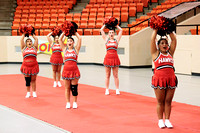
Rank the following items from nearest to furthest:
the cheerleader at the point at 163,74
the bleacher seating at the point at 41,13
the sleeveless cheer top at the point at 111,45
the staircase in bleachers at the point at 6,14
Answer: the cheerleader at the point at 163,74
the sleeveless cheer top at the point at 111,45
the bleacher seating at the point at 41,13
the staircase in bleachers at the point at 6,14

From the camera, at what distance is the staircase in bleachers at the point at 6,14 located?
19997mm

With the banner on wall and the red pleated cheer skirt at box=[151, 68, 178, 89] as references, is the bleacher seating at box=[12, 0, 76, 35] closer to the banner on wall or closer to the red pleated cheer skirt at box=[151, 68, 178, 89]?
the banner on wall

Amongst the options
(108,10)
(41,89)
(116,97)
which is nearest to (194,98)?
(116,97)

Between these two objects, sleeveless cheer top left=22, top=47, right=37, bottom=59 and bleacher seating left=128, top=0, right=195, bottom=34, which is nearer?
sleeveless cheer top left=22, top=47, right=37, bottom=59

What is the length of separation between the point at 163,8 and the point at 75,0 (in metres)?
6.60

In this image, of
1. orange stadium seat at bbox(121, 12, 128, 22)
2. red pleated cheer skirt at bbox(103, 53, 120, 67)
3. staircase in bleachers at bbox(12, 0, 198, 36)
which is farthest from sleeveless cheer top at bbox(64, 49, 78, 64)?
orange stadium seat at bbox(121, 12, 128, 22)

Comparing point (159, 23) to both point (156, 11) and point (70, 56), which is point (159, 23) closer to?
point (70, 56)

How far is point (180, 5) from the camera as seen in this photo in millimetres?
16484

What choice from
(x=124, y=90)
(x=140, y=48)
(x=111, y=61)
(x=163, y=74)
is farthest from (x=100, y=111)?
(x=140, y=48)

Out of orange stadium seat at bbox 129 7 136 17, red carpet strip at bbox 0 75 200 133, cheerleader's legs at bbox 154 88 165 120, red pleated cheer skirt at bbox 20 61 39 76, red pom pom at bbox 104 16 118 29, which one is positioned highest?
orange stadium seat at bbox 129 7 136 17

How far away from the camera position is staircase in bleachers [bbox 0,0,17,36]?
20.0 metres

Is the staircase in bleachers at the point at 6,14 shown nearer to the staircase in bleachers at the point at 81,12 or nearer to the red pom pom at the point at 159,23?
the staircase in bleachers at the point at 81,12

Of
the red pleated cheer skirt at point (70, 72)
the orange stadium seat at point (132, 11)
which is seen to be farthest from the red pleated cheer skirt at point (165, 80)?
the orange stadium seat at point (132, 11)

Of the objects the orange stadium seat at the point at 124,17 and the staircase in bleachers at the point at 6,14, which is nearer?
Result: the orange stadium seat at the point at 124,17
